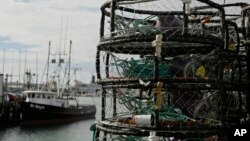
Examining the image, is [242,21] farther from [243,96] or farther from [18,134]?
[18,134]

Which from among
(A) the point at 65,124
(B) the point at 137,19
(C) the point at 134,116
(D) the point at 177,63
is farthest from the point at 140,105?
(A) the point at 65,124

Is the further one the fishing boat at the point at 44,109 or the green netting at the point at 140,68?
the fishing boat at the point at 44,109

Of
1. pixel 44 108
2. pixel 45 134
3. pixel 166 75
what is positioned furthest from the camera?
pixel 44 108

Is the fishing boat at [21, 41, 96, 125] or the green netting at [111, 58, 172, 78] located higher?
the green netting at [111, 58, 172, 78]

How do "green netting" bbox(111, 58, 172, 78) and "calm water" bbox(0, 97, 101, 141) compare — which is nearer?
"green netting" bbox(111, 58, 172, 78)

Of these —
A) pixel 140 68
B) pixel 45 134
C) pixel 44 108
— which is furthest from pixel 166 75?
pixel 44 108

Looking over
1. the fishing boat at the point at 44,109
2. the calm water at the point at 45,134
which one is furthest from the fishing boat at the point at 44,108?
the calm water at the point at 45,134

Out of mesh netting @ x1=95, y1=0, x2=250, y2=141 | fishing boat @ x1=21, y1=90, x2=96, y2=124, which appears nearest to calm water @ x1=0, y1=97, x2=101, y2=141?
fishing boat @ x1=21, y1=90, x2=96, y2=124

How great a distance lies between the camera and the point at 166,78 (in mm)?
5121

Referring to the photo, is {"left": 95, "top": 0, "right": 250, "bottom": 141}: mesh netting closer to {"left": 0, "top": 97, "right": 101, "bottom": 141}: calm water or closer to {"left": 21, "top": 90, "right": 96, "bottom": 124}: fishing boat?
{"left": 0, "top": 97, "right": 101, "bottom": 141}: calm water

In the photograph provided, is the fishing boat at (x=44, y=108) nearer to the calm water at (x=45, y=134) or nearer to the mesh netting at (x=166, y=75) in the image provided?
the calm water at (x=45, y=134)

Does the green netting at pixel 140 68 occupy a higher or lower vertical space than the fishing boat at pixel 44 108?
higher

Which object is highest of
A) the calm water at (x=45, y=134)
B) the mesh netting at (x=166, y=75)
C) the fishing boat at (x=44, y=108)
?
the mesh netting at (x=166, y=75)

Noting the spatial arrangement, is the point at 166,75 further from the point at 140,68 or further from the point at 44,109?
the point at 44,109
